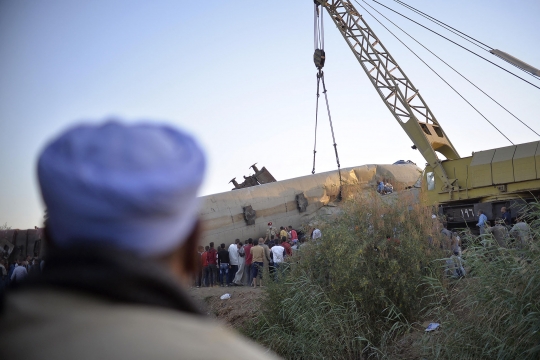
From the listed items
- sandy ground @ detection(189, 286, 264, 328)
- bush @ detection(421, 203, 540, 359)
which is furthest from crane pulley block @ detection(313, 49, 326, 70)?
bush @ detection(421, 203, 540, 359)

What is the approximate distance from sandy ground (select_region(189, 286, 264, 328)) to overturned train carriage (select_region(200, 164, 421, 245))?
669 cm

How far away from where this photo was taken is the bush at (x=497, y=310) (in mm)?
5941

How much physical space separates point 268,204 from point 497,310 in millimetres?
17664

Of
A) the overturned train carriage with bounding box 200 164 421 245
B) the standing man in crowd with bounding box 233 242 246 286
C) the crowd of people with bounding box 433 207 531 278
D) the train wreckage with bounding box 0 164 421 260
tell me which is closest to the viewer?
the crowd of people with bounding box 433 207 531 278

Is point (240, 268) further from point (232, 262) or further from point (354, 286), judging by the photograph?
point (354, 286)

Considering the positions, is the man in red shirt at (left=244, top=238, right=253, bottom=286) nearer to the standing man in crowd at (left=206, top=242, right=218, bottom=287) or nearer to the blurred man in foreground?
the standing man in crowd at (left=206, top=242, right=218, bottom=287)

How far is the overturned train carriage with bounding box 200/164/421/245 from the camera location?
22641mm

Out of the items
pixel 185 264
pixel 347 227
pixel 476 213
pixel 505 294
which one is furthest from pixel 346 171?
pixel 185 264

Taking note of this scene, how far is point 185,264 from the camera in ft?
3.34

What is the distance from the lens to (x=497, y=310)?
6422 mm

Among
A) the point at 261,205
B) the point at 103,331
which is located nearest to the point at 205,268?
the point at 261,205

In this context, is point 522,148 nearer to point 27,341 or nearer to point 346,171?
point 346,171

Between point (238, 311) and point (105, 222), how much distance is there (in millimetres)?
11475

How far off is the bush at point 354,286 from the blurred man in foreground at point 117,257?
730 centimetres
